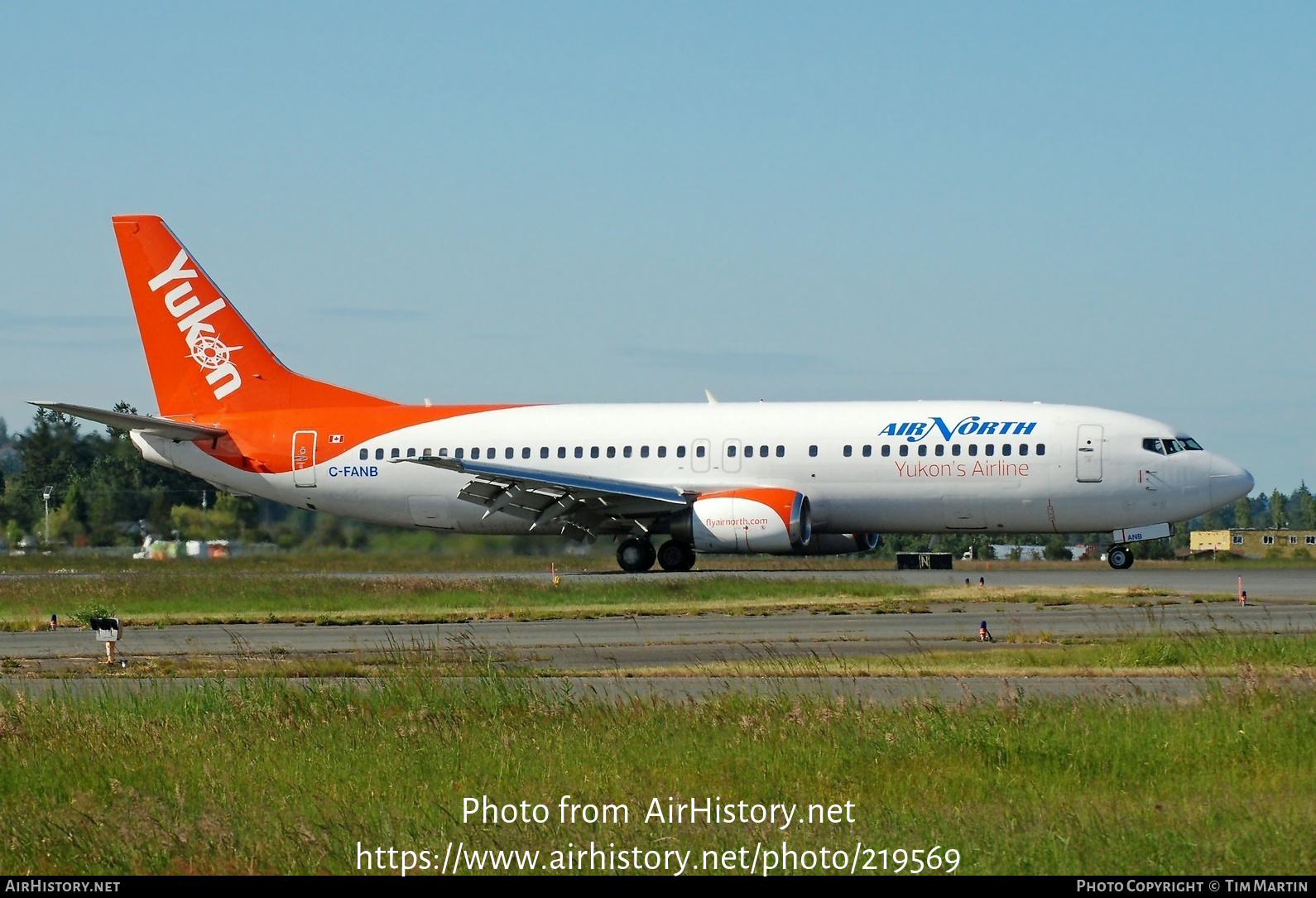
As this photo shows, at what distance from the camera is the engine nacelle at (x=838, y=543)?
1575 inches

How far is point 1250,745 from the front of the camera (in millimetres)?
11344

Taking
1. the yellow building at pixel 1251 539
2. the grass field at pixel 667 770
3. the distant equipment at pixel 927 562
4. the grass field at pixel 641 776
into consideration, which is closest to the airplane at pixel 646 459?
the distant equipment at pixel 927 562

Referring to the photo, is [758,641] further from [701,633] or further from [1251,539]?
[1251,539]

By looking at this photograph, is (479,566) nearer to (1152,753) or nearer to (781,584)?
(781,584)

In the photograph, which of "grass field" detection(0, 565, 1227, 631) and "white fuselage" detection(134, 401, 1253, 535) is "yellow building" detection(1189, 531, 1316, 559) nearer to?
"white fuselage" detection(134, 401, 1253, 535)

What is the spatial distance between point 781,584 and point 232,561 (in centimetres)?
1883

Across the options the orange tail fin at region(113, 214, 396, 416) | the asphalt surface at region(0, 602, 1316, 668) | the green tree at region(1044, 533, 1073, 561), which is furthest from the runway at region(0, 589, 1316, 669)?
the green tree at region(1044, 533, 1073, 561)

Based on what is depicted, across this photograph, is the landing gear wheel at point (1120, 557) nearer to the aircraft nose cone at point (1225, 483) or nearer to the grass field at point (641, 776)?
the aircraft nose cone at point (1225, 483)

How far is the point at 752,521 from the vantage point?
37.3 meters

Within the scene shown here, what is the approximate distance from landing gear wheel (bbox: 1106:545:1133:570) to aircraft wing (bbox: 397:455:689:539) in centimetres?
1046

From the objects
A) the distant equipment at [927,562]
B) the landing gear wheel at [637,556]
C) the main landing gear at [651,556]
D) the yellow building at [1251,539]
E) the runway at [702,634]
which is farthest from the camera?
the yellow building at [1251,539]

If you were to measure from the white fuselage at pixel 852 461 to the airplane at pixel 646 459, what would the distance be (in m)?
0.04

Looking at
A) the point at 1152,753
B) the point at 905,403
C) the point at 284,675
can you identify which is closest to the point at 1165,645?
the point at 1152,753

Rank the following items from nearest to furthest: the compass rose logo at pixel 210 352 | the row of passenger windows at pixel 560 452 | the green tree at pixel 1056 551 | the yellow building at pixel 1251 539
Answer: the row of passenger windows at pixel 560 452, the compass rose logo at pixel 210 352, the green tree at pixel 1056 551, the yellow building at pixel 1251 539
